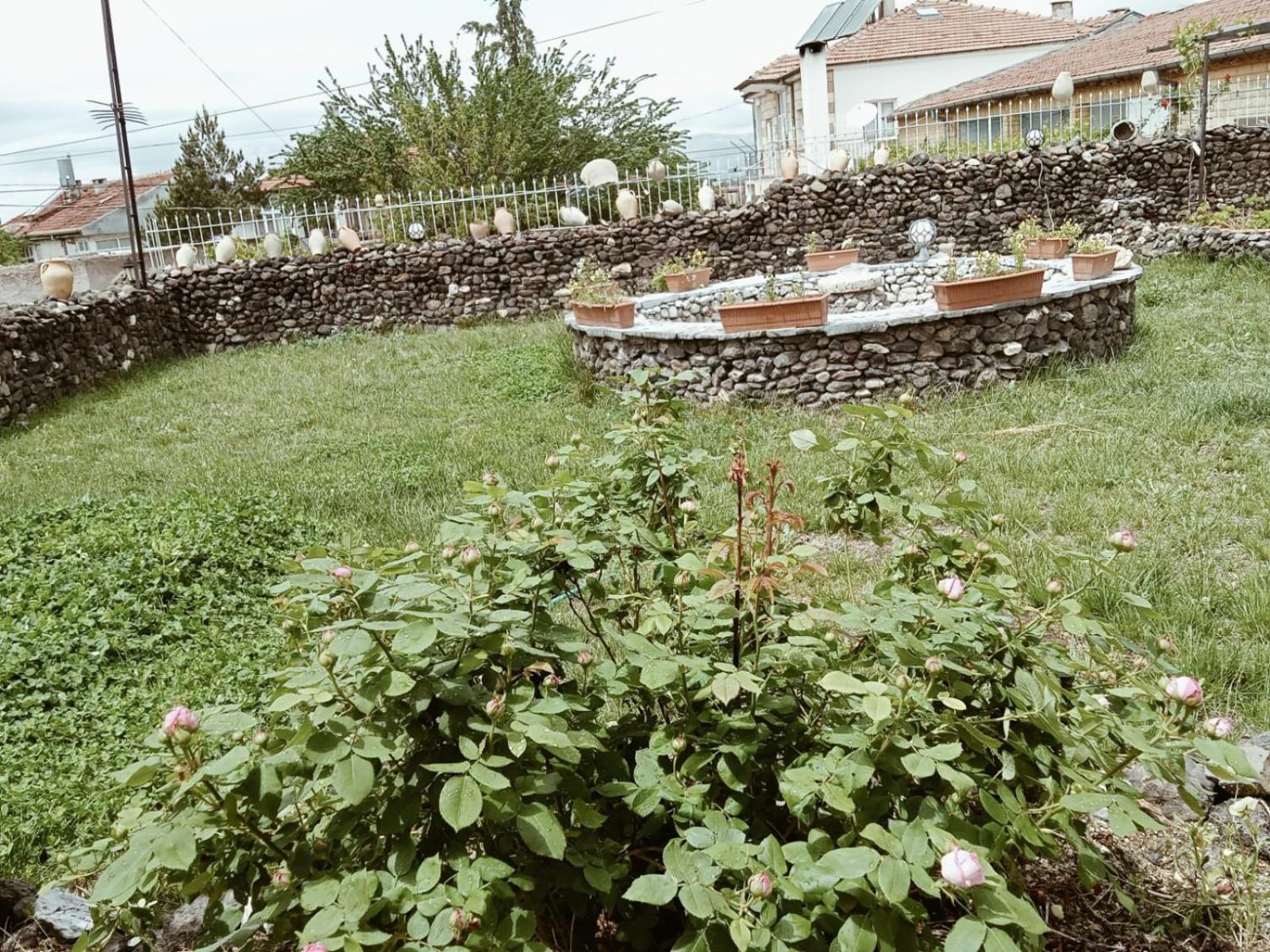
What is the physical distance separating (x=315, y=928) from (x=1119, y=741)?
4.57ft

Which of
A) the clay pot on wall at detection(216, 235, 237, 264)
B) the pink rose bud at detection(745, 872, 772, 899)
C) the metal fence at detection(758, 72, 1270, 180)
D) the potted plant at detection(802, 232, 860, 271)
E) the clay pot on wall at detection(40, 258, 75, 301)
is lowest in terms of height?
the pink rose bud at detection(745, 872, 772, 899)

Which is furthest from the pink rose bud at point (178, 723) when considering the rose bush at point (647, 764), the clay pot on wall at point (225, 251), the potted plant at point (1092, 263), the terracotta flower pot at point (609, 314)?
the clay pot on wall at point (225, 251)

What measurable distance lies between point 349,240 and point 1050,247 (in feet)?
33.4

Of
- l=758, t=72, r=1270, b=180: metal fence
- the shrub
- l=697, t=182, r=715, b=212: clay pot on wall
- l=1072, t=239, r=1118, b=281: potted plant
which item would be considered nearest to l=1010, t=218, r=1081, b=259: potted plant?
l=1072, t=239, r=1118, b=281: potted plant

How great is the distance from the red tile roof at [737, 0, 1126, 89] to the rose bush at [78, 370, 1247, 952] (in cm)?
3087

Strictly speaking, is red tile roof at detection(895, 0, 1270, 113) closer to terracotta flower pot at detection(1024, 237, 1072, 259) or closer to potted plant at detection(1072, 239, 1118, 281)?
terracotta flower pot at detection(1024, 237, 1072, 259)

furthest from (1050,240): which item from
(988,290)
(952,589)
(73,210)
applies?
(73,210)

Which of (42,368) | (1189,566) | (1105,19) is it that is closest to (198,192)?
(42,368)

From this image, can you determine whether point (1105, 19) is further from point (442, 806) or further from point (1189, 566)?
point (442, 806)

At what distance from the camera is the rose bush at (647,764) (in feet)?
4.40

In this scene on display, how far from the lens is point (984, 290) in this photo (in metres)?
7.47

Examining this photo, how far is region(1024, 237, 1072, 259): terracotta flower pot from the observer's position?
448 inches

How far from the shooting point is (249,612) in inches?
175

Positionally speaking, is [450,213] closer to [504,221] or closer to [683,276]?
[504,221]
